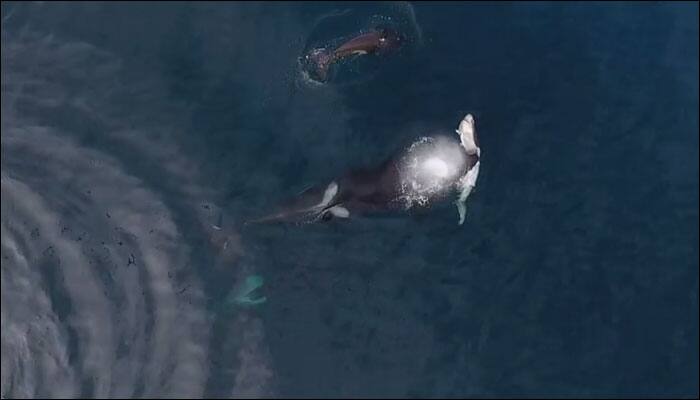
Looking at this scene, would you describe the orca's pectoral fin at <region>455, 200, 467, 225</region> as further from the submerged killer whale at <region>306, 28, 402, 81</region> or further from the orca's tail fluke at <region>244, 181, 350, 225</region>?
the submerged killer whale at <region>306, 28, 402, 81</region>

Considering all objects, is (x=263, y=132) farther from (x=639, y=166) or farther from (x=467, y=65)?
(x=639, y=166)

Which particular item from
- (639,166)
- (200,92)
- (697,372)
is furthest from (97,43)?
(697,372)

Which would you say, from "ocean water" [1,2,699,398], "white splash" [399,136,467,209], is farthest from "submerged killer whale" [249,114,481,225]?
"ocean water" [1,2,699,398]

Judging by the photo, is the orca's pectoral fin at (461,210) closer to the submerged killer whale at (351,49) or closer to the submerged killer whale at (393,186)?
the submerged killer whale at (393,186)

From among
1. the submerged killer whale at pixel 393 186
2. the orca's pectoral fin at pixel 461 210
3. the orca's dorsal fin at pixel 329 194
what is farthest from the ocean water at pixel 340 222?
the orca's dorsal fin at pixel 329 194

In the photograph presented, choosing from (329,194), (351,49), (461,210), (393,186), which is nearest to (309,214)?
(329,194)

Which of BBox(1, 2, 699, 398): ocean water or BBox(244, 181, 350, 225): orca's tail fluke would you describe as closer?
BBox(1, 2, 699, 398): ocean water
